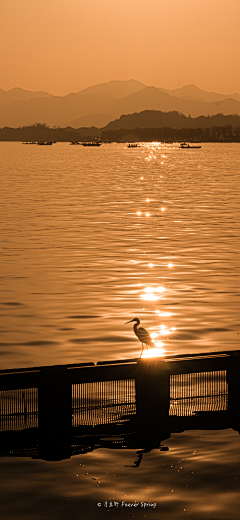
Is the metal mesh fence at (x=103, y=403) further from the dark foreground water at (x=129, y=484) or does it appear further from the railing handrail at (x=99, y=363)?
the dark foreground water at (x=129, y=484)

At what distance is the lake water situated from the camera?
12336 millimetres

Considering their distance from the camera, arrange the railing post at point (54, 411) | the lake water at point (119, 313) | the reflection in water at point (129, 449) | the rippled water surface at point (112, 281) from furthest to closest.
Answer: the rippled water surface at point (112, 281), the railing post at point (54, 411), the lake water at point (119, 313), the reflection in water at point (129, 449)

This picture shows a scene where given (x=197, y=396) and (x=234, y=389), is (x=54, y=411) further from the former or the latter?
(x=234, y=389)

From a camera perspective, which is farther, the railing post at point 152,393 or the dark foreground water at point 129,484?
the railing post at point 152,393

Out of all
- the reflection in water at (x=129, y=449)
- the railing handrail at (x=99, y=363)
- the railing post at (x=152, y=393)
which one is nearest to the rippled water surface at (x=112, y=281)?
the reflection in water at (x=129, y=449)

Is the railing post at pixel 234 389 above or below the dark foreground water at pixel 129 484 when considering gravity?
above

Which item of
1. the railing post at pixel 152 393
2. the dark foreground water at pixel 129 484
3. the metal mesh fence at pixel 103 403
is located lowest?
the dark foreground water at pixel 129 484

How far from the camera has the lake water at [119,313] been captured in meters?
12.3

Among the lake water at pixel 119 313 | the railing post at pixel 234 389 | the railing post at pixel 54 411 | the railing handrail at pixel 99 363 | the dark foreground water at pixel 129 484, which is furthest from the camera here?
the railing post at pixel 234 389

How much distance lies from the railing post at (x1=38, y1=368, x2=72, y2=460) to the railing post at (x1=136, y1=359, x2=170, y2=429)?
1612 mm

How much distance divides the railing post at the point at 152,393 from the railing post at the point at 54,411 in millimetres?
1612

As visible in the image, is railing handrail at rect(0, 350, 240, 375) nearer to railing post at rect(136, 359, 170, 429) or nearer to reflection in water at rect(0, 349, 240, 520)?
reflection in water at rect(0, 349, 240, 520)

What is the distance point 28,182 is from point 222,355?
90565 millimetres

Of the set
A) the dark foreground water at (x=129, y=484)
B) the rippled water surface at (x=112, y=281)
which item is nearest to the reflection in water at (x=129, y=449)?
the dark foreground water at (x=129, y=484)
